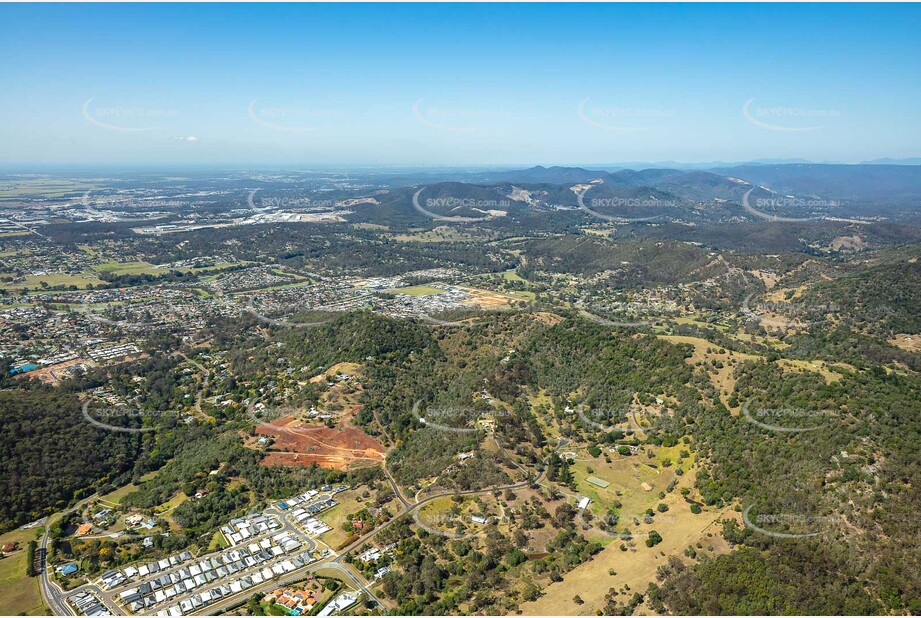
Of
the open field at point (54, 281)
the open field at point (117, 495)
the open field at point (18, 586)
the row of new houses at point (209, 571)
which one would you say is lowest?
the open field at point (117, 495)

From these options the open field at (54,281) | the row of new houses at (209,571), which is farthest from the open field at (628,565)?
the open field at (54,281)

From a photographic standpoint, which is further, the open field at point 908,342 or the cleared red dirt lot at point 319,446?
the open field at point 908,342

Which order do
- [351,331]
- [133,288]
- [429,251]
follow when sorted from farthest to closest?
[429,251], [133,288], [351,331]

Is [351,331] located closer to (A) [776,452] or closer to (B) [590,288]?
(A) [776,452]

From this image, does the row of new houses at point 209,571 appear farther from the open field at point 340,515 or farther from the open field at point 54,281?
the open field at point 54,281

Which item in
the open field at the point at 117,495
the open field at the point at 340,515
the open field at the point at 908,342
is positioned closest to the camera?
the open field at the point at 340,515

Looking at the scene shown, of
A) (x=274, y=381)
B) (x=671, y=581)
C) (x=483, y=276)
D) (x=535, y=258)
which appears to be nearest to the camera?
(x=671, y=581)

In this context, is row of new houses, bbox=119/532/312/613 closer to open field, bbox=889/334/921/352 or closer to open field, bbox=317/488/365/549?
open field, bbox=317/488/365/549

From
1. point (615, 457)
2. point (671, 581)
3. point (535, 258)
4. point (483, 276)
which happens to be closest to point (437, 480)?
point (615, 457)
